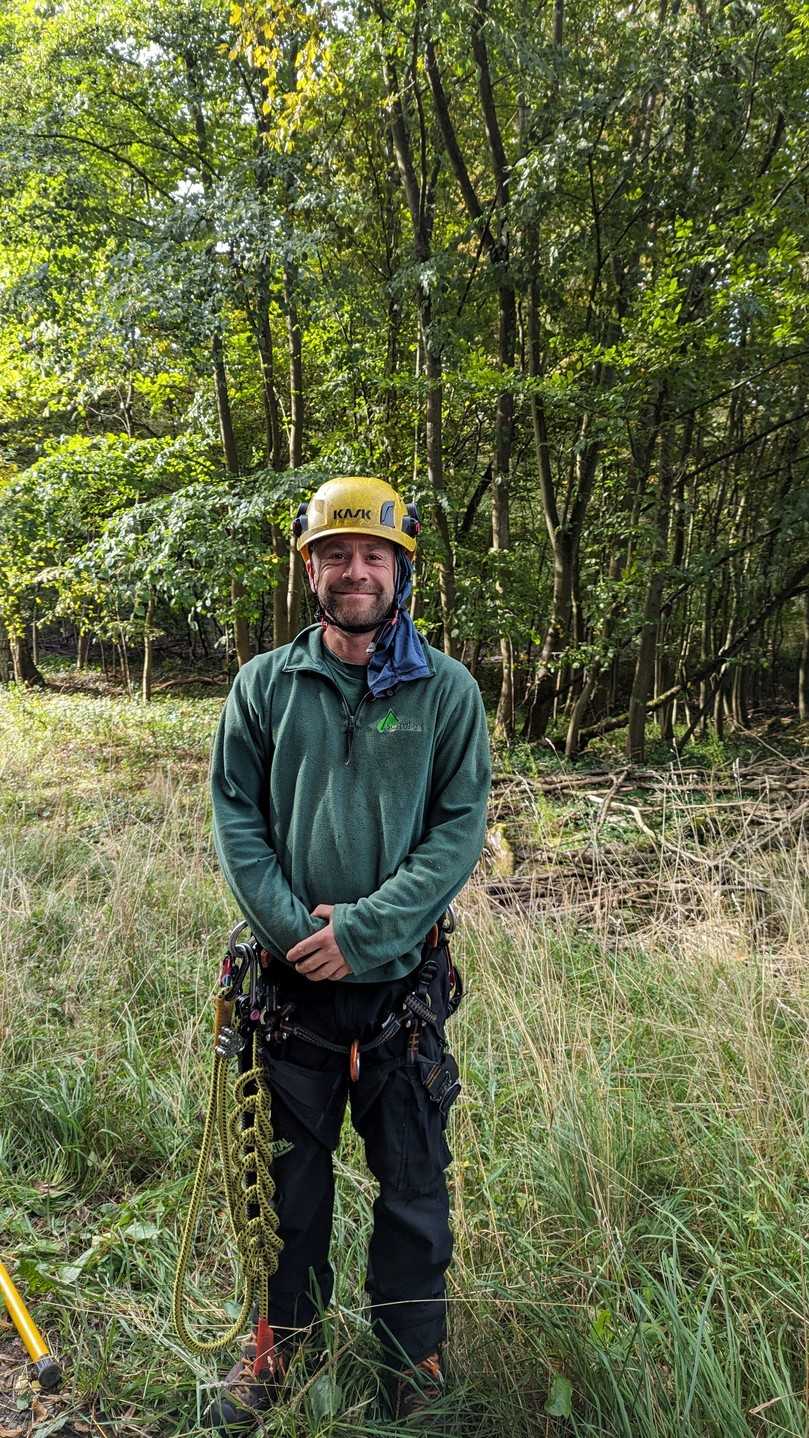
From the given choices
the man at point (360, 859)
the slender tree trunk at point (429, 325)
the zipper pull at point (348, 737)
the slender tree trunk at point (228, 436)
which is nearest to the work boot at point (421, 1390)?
the man at point (360, 859)

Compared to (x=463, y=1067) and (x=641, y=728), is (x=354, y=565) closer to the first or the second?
(x=463, y=1067)

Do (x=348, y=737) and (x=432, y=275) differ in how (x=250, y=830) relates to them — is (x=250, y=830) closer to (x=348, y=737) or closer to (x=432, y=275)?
(x=348, y=737)

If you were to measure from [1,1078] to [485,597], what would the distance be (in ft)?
22.5

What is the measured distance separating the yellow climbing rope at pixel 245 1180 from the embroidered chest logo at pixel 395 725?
72 centimetres

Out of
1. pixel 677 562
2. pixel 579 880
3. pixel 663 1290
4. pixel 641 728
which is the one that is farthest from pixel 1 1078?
pixel 677 562

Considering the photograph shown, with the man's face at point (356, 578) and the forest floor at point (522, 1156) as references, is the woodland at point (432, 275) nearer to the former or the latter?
the man's face at point (356, 578)

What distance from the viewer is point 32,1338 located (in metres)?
1.97

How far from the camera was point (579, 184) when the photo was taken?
7500 mm

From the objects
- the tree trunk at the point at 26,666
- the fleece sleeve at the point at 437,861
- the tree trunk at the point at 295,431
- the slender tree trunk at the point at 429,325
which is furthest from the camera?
the tree trunk at the point at 26,666

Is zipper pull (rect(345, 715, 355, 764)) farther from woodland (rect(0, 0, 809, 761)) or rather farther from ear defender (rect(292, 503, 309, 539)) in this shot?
woodland (rect(0, 0, 809, 761))

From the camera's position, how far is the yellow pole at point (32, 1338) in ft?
6.31

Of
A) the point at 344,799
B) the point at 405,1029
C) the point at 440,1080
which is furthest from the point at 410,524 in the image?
the point at 440,1080

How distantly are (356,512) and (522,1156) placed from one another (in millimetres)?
2010

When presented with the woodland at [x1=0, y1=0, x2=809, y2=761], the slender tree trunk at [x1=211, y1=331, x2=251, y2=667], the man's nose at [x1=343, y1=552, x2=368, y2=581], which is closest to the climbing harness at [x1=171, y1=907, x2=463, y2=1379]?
the man's nose at [x1=343, y1=552, x2=368, y2=581]
